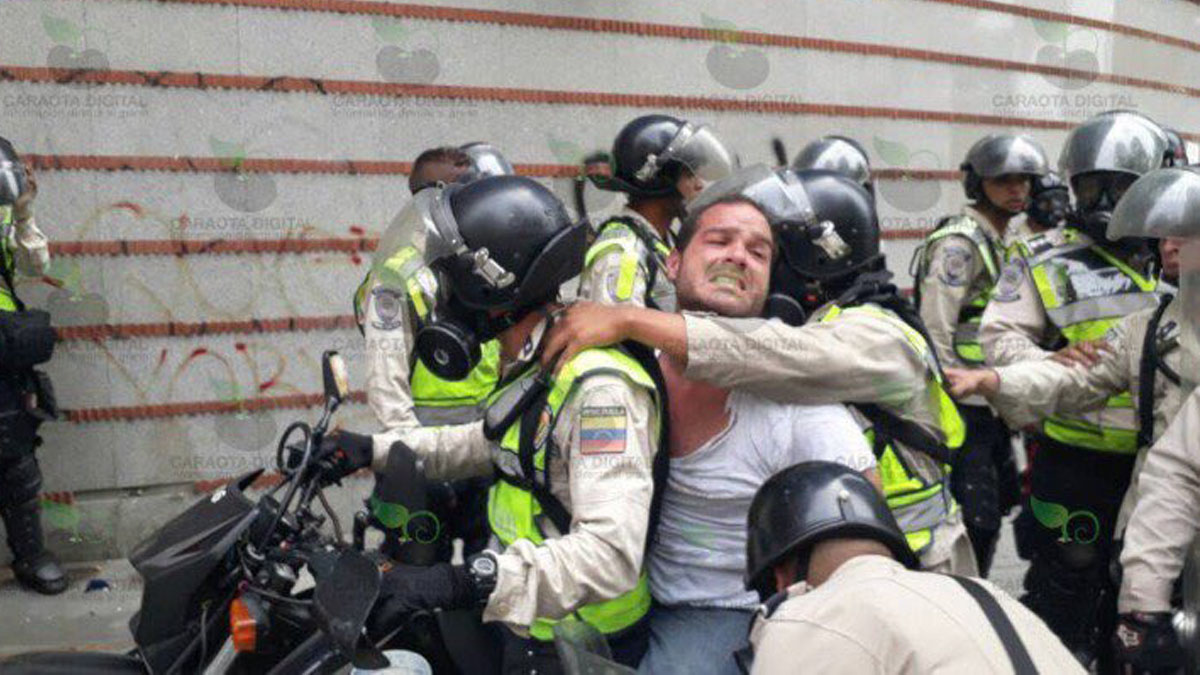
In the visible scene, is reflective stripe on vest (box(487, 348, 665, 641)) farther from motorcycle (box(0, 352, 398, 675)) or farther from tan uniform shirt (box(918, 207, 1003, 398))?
Result: tan uniform shirt (box(918, 207, 1003, 398))

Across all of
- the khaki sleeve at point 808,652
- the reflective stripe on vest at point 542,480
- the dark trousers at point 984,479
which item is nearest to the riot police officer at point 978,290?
the dark trousers at point 984,479

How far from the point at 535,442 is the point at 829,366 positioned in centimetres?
66

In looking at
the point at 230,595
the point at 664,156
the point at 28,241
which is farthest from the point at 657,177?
the point at 230,595

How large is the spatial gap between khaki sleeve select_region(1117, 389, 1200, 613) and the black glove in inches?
1.1

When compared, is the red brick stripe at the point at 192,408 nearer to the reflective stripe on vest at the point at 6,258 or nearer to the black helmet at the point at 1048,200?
the reflective stripe on vest at the point at 6,258

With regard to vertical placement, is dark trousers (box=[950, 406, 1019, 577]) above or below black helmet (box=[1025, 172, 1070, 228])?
below

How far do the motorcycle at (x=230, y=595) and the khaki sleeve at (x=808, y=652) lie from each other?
83 cm

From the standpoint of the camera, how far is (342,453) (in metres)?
2.86

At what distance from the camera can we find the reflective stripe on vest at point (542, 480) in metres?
2.57

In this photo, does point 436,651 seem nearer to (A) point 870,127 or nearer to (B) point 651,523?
(B) point 651,523

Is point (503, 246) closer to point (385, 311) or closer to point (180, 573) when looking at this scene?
point (180, 573)

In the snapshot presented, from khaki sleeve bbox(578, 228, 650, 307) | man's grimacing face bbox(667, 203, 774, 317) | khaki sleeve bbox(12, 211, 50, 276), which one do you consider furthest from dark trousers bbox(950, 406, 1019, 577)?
khaki sleeve bbox(12, 211, 50, 276)

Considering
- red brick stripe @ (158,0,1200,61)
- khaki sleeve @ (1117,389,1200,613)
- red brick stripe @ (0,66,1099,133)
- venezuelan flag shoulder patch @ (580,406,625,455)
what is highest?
red brick stripe @ (158,0,1200,61)

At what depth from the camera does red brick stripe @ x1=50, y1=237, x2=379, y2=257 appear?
6.21 m
